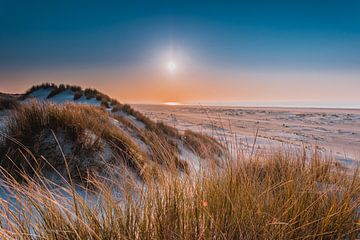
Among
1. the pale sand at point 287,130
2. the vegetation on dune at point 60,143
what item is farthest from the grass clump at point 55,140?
the pale sand at point 287,130

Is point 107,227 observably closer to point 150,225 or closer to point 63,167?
point 150,225

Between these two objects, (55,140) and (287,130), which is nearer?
(55,140)

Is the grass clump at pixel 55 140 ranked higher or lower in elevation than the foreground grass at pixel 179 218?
higher

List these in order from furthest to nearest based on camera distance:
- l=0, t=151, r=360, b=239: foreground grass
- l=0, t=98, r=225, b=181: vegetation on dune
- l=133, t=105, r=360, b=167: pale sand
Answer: l=133, t=105, r=360, b=167: pale sand, l=0, t=98, r=225, b=181: vegetation on dune, l=0, t=151, r=360, b=239: foreground grass

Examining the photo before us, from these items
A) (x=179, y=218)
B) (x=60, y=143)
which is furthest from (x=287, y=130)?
(x=179, y=218)

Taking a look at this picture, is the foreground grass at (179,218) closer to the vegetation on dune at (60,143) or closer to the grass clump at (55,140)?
the vegetation on dune at (60,143)

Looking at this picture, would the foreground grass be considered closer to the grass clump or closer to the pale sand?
the pale sand

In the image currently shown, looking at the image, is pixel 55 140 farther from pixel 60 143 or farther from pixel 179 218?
pixel 179 218

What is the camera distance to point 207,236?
4.44ft

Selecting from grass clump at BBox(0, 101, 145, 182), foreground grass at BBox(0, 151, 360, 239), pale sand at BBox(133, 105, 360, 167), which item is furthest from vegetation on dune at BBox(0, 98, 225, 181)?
foreground grass at BBox(0, 151, 360, 239)

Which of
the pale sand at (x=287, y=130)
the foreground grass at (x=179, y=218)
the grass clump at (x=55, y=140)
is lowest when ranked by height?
the pale sand at (x=287, y=130)

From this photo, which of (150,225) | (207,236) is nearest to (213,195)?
(207,236)

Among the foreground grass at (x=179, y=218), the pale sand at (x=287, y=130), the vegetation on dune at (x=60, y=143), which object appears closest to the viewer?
the foreground grass at (x=179, y=218)

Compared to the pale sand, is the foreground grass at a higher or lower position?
higher
